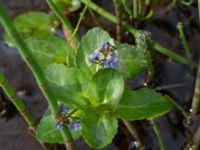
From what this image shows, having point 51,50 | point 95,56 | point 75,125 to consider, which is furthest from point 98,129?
point 51,50

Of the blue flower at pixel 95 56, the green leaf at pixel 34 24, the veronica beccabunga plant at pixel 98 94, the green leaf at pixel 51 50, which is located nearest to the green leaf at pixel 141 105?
the veronica beccabunga plant at pixel 98 94

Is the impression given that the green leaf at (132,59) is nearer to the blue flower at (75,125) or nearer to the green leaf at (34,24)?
the blue flower at (75,125)

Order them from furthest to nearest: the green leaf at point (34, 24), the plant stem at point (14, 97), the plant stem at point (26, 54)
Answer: the green leaf at point (34, 24), the plant stem at point (14, 97), the plant stem at point (26, 54)

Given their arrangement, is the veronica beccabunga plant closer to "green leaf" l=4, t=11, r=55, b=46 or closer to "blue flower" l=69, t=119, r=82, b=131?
"blue flower" l=69, t=119, r=82, b=131

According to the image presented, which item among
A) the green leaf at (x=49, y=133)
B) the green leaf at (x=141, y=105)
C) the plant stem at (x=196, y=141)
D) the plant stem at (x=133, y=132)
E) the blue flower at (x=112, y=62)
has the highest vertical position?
the blue flower at (x=112, y=62)

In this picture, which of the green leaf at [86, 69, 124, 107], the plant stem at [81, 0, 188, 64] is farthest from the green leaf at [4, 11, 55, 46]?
the green leaf at [86, 69, 124, 107]

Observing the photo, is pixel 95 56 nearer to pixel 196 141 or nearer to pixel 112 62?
pixel 112 62

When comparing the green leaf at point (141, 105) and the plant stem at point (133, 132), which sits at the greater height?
the green leaf at point (141, 105)
